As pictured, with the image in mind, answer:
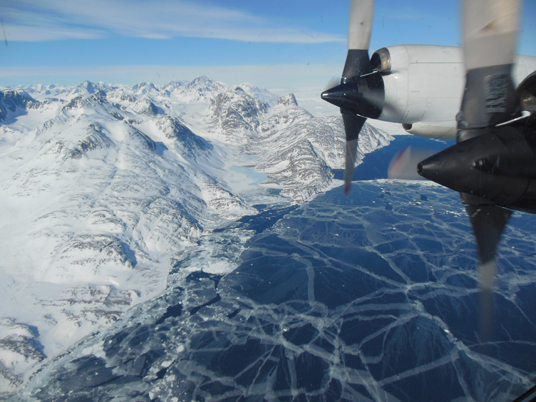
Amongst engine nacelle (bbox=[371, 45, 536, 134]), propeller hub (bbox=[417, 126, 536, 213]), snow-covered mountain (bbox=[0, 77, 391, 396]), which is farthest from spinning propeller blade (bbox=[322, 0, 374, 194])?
snow-covered mountain (bbox=[0, 77, 391, 396])

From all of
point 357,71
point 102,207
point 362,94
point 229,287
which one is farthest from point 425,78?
point 102,207

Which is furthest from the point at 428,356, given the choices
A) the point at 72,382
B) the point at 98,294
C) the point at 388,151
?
the point at 388,151

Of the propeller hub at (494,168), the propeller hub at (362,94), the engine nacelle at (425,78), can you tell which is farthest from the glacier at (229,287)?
the propeller hub at (494,168)

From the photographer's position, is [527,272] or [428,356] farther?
[527,272]

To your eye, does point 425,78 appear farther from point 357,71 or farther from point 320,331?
point 320,331

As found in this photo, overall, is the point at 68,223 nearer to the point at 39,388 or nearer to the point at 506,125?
the point at 39,388

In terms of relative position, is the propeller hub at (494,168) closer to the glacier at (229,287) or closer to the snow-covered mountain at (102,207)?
the glacier at (229,287)
